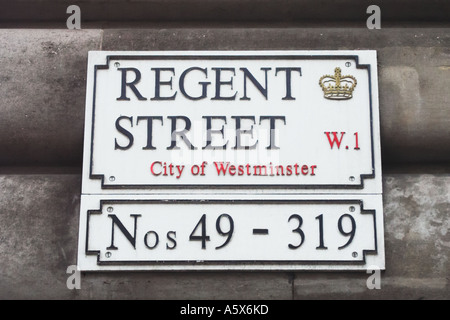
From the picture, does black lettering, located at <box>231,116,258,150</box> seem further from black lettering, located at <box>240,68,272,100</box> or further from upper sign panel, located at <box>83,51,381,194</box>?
black lettering, located at <box>240,68,272,100</box>

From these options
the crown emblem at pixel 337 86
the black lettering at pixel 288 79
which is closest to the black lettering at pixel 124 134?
the black lettering at pixel 288 79

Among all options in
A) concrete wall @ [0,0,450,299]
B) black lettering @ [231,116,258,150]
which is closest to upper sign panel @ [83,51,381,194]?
black lettering @ [231,116,258,150]

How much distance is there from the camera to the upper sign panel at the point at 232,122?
4.05 meters

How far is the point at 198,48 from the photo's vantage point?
430 centimetres

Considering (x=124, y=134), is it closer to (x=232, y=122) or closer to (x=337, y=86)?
(x=232, y=122)

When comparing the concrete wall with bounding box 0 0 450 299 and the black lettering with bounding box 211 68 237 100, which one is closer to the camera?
the concrete wall with bounding box 0 0 450 299

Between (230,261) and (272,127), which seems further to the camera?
(272,127)

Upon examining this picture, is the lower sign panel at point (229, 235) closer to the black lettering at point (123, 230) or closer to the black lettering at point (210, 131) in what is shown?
the black lettering at point (123, 230)

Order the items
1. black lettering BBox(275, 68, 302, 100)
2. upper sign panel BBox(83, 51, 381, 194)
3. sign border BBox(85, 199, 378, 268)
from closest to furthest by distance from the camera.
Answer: sign border BBox(85, 199, 378, 268)
upper sign panel BBox(83, 51, 381, 194)
black lettering BBox(275, 68, 302, 100)

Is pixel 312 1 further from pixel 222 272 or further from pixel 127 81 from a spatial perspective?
pixel 222 272

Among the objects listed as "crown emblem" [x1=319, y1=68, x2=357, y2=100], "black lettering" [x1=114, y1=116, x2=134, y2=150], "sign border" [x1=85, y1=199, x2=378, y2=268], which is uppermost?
"crown emblem" [x1=319, y1=68, x2=357, y2=100]

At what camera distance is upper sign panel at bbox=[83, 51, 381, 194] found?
13.3ft

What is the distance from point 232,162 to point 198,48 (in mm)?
693

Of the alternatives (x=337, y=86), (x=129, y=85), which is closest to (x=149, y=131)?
(x=129, y=85)
